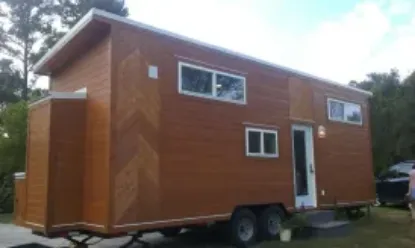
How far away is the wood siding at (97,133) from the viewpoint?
727 centimetres

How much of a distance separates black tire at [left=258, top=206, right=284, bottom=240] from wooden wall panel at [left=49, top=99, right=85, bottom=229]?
4252mm

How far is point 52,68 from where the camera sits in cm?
964

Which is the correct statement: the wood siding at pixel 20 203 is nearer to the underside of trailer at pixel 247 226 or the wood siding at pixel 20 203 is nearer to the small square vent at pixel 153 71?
the underside of trailer at pixel 247 226

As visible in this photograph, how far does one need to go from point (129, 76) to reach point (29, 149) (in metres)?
2.47

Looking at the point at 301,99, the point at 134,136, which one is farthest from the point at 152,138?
the point at 301,99

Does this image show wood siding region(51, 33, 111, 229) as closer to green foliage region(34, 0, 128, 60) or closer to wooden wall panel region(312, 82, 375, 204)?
wooden wall panel region(312, 82, 375, 204)

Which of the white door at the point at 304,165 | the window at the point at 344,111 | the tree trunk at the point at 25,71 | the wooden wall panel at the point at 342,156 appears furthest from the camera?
the tree trunk at the point at 25,71

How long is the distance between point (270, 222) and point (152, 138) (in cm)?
396

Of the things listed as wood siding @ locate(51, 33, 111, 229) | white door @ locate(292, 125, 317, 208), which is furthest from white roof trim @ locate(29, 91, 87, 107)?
white door @ locate(292, 125, 317, 208)

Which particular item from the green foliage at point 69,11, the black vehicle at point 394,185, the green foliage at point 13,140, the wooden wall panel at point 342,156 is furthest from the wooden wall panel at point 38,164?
the green foliage at point 69,11

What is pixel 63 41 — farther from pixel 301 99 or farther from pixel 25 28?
pixel 25 28

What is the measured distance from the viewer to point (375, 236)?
1046 cm

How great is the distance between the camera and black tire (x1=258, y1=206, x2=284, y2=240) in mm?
9953

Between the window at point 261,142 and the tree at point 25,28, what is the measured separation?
2663 centimetres
